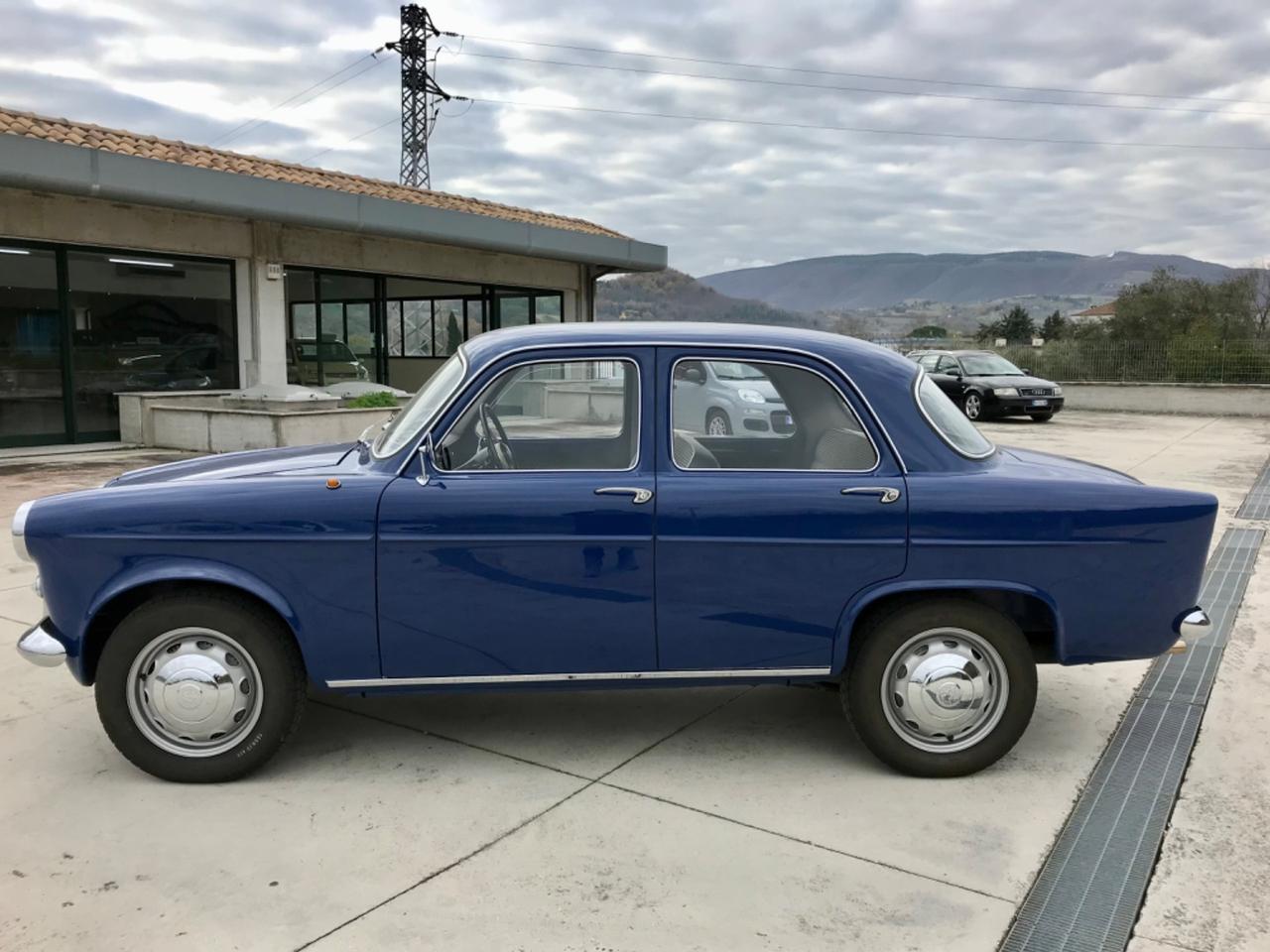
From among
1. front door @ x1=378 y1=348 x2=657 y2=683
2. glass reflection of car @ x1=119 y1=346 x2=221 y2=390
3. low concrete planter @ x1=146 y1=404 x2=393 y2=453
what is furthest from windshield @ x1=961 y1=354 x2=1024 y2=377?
→ front door @ x1=378 y1=348 x2=657 y2=683

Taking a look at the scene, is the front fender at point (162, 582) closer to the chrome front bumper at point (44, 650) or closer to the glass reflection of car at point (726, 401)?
the chrome front bumper at point (44, 650)

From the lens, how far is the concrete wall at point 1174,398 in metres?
23.9

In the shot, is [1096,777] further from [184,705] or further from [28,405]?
[28,405]

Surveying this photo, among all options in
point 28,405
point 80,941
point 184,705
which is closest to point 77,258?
point 28,405

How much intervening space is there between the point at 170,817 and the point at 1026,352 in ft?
97.5

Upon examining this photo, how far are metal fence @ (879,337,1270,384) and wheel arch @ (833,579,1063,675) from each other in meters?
20.0

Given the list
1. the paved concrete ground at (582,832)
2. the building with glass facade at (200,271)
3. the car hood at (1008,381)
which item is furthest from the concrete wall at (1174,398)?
the paved concrete ground at (582,832)

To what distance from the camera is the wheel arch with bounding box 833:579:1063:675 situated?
3.68m

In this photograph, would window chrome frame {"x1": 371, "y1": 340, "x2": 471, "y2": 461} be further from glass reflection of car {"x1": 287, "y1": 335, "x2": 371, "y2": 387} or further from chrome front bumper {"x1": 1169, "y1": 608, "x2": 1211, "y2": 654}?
glass reflection of car {"x1": 287, "y1": 335, "x2": 371, "y2": 387}

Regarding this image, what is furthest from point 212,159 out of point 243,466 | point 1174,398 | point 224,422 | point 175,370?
point 1174,398

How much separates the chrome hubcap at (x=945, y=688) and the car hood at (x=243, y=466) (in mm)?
2383

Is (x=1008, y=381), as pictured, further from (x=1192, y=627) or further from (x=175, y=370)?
(x=1192, y=627)

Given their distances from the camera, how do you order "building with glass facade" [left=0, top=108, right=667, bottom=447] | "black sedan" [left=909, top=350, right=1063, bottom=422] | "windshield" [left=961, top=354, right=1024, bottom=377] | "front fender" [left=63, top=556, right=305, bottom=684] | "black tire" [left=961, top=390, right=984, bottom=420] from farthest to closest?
1. "windshield" [left=961, top=354, right=1024, bottom=377]
2. "black tire" [left=961, top=390, right=984, bottom=420]
3. "black sedan" [left=909, top=350, right=1063, bottom=422]
4. "building with glass facade" [left=0, top=108, right=667, bottom=447]
5. "front fender" [left=63, top=556, right=305, bottom=684]

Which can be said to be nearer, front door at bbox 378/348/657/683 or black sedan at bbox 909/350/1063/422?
front door at bbox 378/348/657/683
